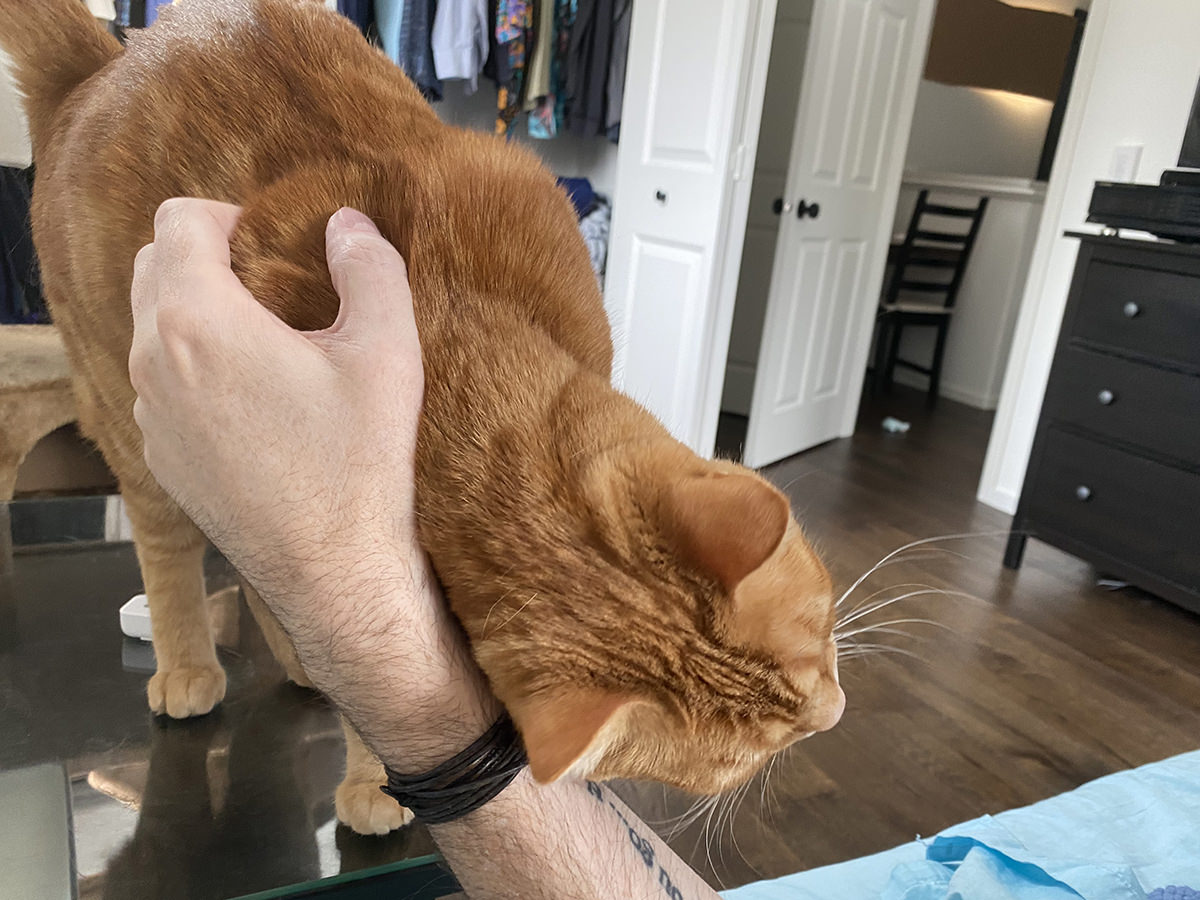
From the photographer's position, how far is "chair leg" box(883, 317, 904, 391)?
4808mm

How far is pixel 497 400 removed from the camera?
2.09 feet

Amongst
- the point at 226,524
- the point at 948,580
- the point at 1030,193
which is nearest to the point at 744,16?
the point at 948,580

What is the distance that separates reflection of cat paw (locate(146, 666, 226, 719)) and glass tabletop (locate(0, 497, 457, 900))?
0.05 ft

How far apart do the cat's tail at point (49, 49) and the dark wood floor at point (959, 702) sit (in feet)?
4.02

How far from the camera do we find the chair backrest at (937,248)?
15.3 feet

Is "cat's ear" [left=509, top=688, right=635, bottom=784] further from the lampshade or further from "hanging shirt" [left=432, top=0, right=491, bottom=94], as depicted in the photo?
the lampshade

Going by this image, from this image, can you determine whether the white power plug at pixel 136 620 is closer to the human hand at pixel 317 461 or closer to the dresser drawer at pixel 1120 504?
the human hand at pixel 317 461

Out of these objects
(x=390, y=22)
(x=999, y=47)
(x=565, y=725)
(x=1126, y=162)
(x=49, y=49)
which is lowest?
(x=565, y=725)

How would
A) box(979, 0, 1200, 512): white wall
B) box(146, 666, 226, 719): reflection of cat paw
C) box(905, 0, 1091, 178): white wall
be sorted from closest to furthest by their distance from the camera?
box(146, 666, 226, 719): reflection of cat paw
box(979, 0, 1200, 512): white wall
box(905, 0, 1091, 178): white wall

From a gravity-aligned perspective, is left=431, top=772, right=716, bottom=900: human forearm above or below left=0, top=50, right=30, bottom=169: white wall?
below

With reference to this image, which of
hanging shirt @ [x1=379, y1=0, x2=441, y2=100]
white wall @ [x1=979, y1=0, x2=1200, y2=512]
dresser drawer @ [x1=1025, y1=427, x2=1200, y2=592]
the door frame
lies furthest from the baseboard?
hanging shirt @ [x1=379, y1=0, x2=441, y2=100]

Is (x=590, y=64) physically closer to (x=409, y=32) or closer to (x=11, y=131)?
(x=409, y=32)

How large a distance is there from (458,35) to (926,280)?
323cm

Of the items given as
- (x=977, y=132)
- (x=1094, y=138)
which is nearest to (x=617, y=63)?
(x=1094, y=138)
